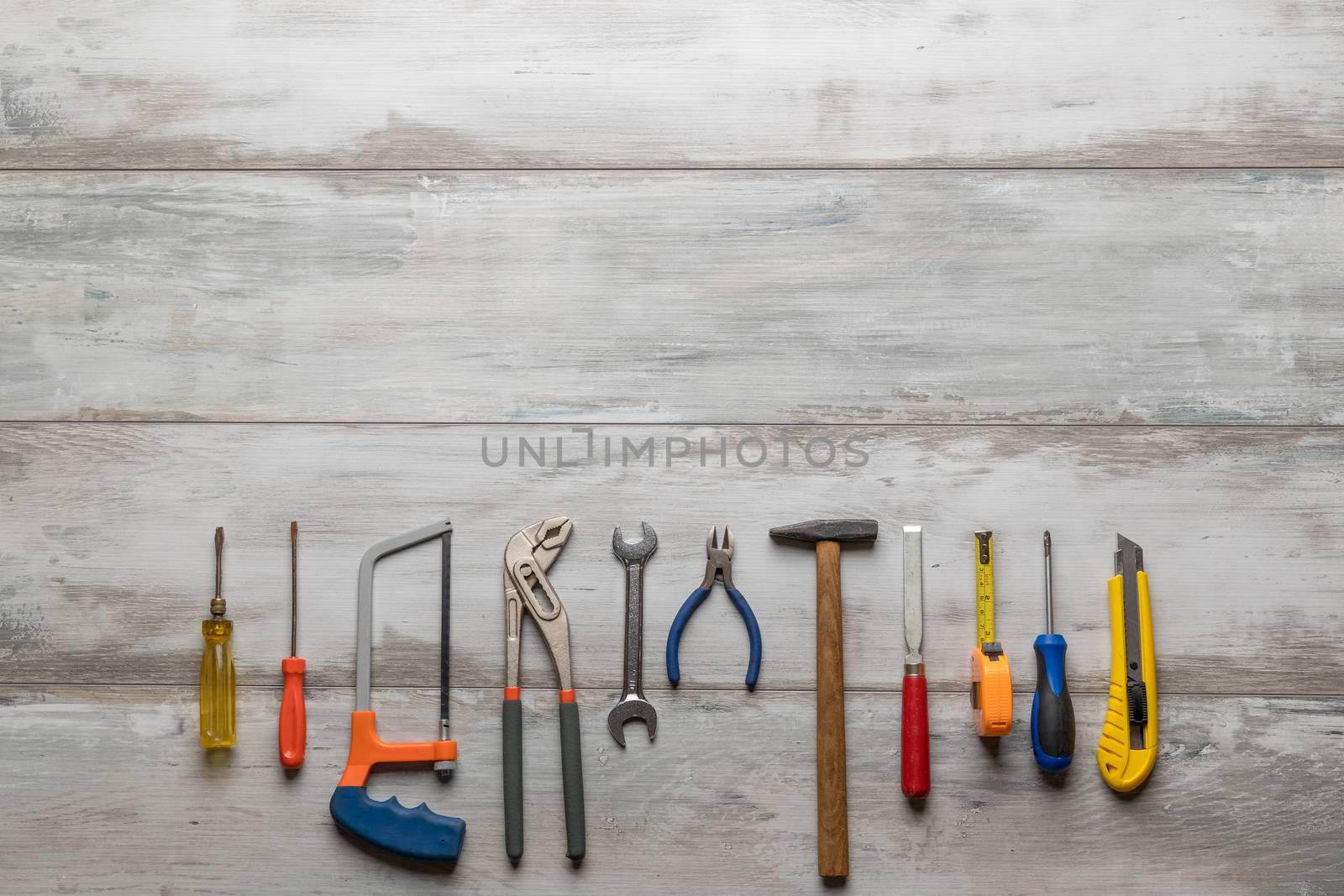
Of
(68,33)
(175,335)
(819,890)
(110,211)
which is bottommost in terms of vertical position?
(819,890)

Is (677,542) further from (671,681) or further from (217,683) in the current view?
(217,683)

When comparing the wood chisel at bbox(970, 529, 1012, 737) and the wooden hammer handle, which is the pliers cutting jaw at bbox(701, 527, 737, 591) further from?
the wood chisel at bbox(970, 529, 1012, 737)

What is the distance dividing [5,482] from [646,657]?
2.50ft

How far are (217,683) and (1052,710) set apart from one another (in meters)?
0.91

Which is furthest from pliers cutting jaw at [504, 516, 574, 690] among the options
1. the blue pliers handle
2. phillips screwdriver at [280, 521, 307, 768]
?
phillips screwdriver at [280, 521, 307, 768]

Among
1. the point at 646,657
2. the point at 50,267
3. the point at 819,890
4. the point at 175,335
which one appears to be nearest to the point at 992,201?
the point at 646,657

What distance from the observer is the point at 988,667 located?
979 millimetres

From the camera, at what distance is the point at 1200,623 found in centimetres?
102

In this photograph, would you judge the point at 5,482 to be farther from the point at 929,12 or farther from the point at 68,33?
the point at 929,12

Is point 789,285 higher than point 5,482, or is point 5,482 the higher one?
point 789,285

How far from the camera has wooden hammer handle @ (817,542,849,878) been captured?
38.8 inches

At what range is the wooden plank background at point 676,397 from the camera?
101cm

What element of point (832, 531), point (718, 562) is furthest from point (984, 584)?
point (718, 562)

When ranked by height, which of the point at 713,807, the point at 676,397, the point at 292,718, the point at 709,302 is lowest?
the point at 713,807
